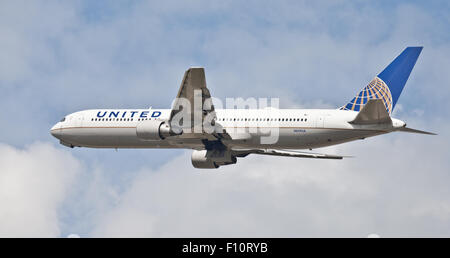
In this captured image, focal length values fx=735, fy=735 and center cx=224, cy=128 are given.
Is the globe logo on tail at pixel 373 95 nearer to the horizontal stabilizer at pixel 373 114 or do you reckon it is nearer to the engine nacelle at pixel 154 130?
the horizontal stabilizer at pixel 373 114

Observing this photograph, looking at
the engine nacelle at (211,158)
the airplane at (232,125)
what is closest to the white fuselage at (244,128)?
the airplane at (232,125)

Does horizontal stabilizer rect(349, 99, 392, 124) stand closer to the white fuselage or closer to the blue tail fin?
the white fuselage

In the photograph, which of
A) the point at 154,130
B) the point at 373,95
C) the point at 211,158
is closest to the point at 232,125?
the point at 211,158

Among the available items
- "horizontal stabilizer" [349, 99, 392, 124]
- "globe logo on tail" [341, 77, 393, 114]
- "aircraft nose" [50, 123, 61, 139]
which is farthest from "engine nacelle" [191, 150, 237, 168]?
"aircraft nose" [50, 123, 61, 139]

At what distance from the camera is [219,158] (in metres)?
47.3

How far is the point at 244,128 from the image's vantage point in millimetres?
44969

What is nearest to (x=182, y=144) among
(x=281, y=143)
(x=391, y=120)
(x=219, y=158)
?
(x=219, y=158)

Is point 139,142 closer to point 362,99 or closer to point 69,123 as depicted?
point 69,123

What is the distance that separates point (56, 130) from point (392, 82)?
2276 cm

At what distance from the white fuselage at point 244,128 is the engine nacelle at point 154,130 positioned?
56.5 inches

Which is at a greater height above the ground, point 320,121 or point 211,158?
point 320,121

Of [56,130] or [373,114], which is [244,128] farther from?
[56,130]

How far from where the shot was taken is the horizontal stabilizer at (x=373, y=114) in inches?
1566
